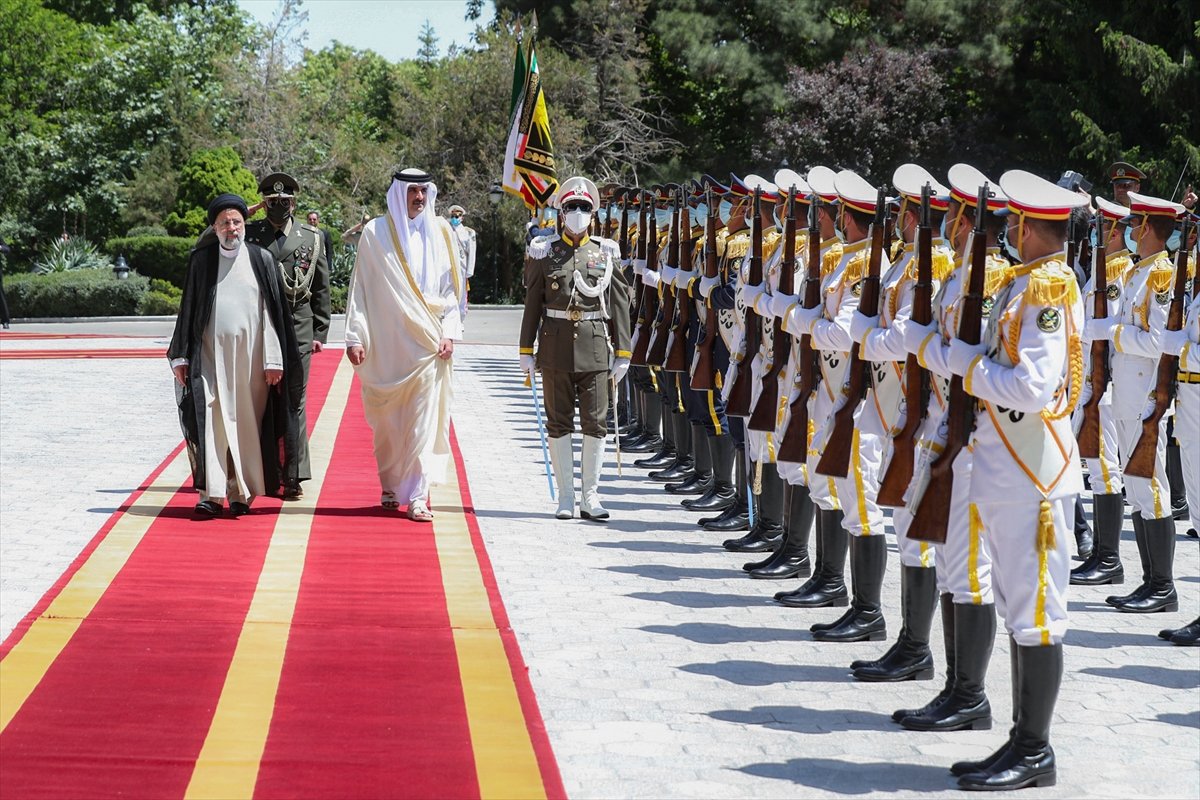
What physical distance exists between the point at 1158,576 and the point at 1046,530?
3.31 metres

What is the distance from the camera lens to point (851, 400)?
7121 mm

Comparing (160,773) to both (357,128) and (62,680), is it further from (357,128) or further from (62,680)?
(357,128)

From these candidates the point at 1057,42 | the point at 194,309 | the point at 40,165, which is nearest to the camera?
the point at 194,309

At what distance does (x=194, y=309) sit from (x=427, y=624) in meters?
3.38

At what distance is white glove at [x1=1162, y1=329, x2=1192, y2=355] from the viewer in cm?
812

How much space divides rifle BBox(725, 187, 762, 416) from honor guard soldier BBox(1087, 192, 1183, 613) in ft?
6.24

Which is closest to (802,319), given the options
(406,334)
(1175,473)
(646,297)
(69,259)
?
(406,334)

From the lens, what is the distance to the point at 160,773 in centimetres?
548

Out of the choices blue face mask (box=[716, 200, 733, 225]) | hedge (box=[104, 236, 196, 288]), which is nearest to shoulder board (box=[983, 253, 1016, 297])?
blue face mask (box=[716, 200, 733, 225])

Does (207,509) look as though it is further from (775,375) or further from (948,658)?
(948,658)

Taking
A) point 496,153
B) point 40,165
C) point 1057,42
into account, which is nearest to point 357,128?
point 40,165

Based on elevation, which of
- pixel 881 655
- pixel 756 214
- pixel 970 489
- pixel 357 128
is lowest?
pixel 881 655

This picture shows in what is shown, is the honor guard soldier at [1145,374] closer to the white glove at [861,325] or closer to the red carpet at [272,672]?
the white glove at [861,325]

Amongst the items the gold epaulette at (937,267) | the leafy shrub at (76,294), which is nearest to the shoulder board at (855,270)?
the gold epaulette at (937,267)
